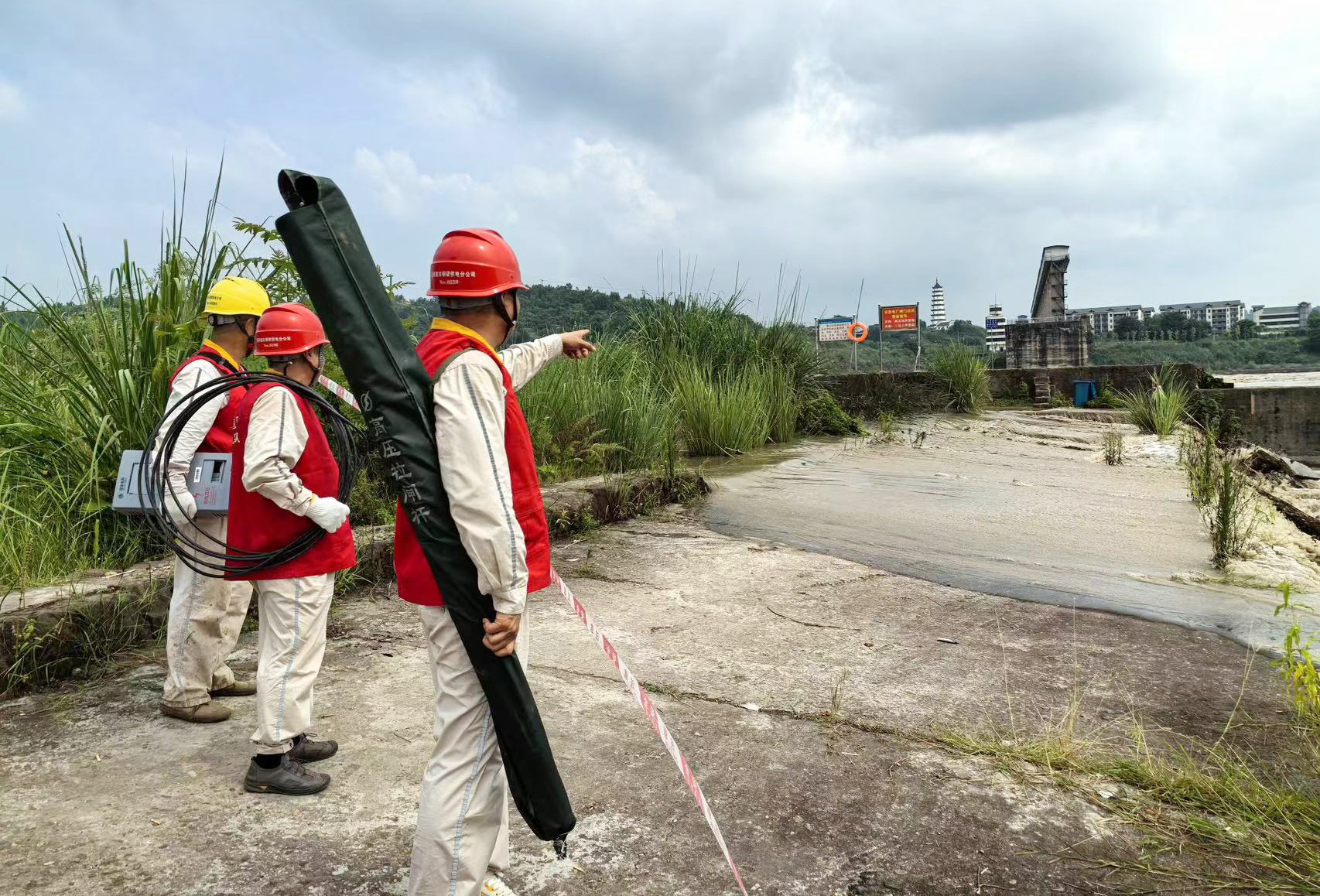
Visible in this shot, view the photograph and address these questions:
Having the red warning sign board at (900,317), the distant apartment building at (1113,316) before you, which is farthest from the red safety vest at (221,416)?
the distant apartment building at (1113,316)

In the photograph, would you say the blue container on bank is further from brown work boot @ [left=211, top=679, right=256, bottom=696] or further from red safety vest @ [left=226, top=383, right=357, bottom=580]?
red safety vest @ [left=226, top=383, right=357, bottom=580]

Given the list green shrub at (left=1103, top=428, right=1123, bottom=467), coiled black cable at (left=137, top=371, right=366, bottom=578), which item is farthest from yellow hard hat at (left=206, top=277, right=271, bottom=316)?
green shrub at (left=1103, top=428, right=1123, bottom=467)

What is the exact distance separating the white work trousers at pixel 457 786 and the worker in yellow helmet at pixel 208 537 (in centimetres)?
161

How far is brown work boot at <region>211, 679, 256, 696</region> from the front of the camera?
371 centimetres

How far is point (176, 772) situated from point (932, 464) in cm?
875

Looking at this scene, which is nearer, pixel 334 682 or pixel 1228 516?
pixel 334 682

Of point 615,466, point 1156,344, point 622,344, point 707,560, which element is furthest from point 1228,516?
point 1156,344

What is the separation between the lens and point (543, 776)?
211cm

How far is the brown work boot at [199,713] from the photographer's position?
342 cm

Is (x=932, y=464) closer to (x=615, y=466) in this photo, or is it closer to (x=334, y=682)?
(x=615, y=466)

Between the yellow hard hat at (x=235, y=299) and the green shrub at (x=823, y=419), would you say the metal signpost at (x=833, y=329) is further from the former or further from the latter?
the yellow hard hat at (x=235, y=299)

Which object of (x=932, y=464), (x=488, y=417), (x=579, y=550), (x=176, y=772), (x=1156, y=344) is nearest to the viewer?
(x=488, y=417)

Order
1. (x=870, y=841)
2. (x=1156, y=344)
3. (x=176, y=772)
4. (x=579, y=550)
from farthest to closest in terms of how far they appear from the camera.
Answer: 1. (x=1156, y=344)
2. (x=579, y=550)
3. (x=176, y=772)
4. (x=870, y=841)

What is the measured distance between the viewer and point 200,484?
11.3ft
